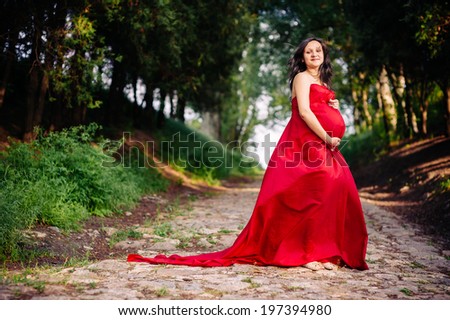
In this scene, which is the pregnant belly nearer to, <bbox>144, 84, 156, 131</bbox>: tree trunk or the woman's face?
the woman's face

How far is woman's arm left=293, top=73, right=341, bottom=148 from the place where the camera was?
4879 mm

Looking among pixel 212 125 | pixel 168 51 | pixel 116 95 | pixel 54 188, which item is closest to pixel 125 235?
pixel 54 188

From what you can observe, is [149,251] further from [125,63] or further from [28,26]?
[125,63]

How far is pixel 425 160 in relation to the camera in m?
12.1

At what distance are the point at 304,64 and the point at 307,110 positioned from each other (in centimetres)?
64

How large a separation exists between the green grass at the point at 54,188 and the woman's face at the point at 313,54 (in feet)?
11.7

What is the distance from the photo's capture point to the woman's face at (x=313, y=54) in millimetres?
5027

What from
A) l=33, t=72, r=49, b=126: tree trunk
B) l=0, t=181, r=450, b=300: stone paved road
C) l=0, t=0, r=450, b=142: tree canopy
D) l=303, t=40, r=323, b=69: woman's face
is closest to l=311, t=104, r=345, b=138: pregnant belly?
l=303, t=40, r=323, b=69: woman's face

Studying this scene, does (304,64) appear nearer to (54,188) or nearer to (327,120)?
(327,120)

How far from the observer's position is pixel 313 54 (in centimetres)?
504

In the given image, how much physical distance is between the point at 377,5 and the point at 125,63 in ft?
20.6

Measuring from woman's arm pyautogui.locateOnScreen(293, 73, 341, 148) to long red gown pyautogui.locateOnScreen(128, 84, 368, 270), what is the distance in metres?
0.08

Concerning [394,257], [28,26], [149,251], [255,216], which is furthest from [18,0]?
[394,257]

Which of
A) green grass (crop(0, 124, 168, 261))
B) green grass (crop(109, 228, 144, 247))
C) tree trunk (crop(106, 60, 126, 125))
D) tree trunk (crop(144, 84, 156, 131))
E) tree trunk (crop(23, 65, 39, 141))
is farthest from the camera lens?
tree trunk (crop(144, 84, 156, 131))
